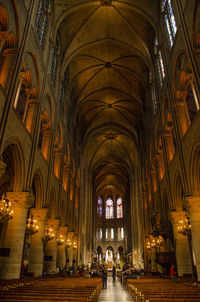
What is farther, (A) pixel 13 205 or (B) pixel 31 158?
(B) pixel 31 158

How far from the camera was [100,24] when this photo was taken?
22078mm

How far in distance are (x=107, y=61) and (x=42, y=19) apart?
10701 millimetres

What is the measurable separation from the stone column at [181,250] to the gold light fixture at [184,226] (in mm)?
431

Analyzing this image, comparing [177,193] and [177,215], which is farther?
[177,193]

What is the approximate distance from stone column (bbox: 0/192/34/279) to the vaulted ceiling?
46.9 ft

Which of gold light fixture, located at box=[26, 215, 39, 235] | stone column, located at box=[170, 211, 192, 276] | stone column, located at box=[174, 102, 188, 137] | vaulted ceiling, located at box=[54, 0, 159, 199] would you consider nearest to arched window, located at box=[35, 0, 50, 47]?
vaulted ceiling, located at box=[54, 0, 159, 199]

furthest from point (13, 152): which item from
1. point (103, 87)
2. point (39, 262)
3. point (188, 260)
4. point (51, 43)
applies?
point (103, 87)

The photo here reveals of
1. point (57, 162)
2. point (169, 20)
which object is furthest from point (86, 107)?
point (169, 20)

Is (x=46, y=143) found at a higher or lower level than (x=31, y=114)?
lower

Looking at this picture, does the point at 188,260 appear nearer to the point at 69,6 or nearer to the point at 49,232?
the point at 49,232

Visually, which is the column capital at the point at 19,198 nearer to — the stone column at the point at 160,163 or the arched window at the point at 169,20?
the stone column at the point at 160,163

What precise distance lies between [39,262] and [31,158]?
20.9ft

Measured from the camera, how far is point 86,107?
1256 inches

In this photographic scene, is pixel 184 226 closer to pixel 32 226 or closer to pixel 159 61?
pixel 32 226
